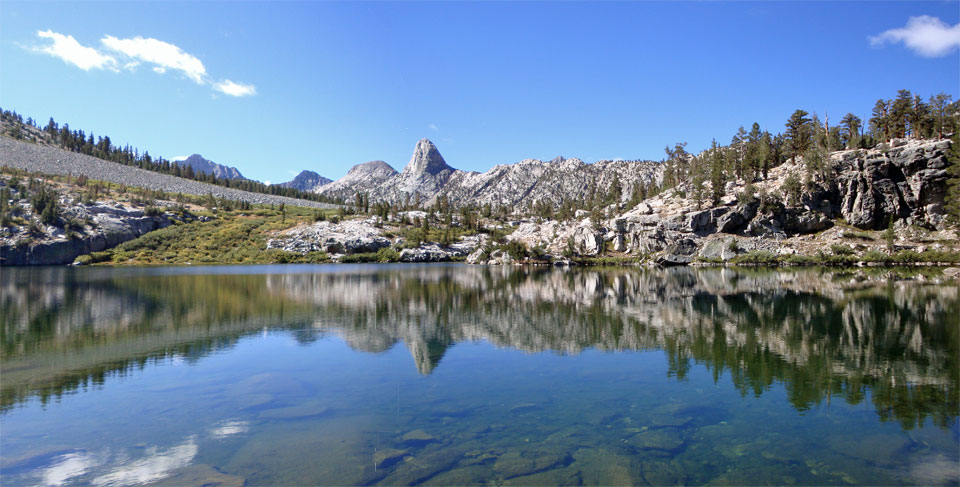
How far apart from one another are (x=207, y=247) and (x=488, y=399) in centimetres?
16475

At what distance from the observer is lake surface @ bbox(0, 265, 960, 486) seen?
10.4 meters

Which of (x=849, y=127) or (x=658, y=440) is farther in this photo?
(x=849, y=127)

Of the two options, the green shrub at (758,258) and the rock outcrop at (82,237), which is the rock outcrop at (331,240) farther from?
the green shrub at (758,258)

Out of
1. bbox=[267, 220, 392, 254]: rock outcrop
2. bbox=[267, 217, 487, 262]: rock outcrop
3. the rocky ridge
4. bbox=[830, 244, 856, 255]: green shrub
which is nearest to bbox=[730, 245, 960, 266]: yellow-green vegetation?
bbox=[830, 244, 856, 255]: green shrub

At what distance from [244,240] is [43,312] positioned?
136 metres

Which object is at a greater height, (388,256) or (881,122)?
(881,122)

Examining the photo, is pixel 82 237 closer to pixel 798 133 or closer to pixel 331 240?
pixel 331 240

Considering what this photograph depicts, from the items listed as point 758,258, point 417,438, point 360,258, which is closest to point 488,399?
point 417,438

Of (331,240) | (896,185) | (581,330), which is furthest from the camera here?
(331,240)

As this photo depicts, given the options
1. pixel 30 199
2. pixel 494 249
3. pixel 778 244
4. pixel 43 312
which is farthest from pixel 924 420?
pixel 30 199

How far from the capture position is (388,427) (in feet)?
42.4

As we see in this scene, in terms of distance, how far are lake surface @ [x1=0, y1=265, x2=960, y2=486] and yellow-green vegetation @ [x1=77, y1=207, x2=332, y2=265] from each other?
12146cm

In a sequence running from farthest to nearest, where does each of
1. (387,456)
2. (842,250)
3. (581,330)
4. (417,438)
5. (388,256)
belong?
(388,256), (842,250), (581,330), (417,438), (387,456)

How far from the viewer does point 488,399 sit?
15.6 m
